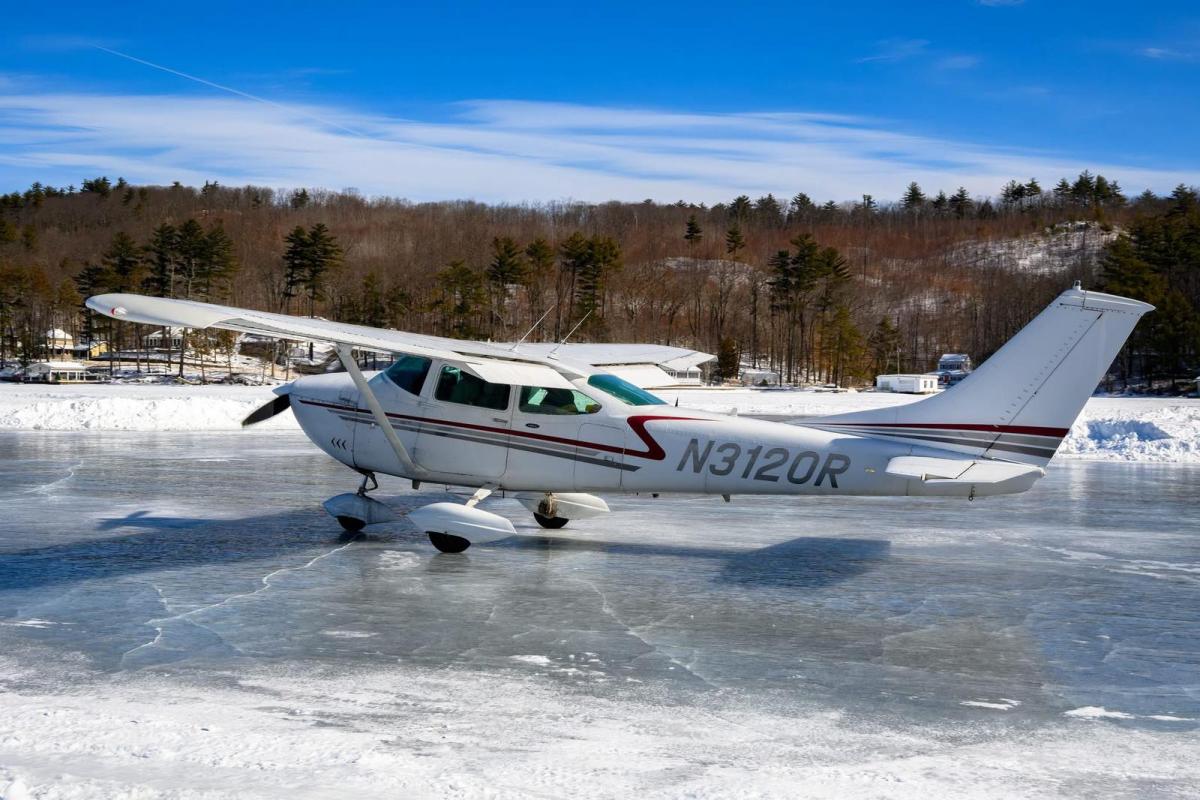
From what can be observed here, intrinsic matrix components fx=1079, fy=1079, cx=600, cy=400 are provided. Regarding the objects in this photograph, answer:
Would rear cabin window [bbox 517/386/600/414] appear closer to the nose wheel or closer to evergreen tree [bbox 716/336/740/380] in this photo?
the nose wheel

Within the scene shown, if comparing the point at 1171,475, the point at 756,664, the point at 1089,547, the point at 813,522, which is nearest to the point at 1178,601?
the point at 1089,547

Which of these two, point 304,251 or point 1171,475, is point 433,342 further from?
point 304,251

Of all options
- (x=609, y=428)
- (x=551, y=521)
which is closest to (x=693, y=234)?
(x=551, y=521)

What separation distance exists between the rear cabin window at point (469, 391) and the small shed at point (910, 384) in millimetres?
69978

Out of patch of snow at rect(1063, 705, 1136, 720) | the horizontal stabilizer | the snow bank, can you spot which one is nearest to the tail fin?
the horizontal stabilizer

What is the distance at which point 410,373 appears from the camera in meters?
11.0

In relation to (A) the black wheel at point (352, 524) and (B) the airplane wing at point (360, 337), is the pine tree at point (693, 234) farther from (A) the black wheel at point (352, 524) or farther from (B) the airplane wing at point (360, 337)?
(B) the airplane wing at point (360, 337)

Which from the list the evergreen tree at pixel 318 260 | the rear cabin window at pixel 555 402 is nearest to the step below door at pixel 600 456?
the rear cabin window at pixel 555 402

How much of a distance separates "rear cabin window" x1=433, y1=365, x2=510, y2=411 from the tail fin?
3.75 m

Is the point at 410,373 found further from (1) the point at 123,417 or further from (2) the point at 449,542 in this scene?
(1) the point at 123,417

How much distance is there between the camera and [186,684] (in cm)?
573

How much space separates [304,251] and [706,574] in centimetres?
9179

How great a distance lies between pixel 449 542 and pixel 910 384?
76.1 metres

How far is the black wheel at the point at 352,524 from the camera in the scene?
11111 mm
